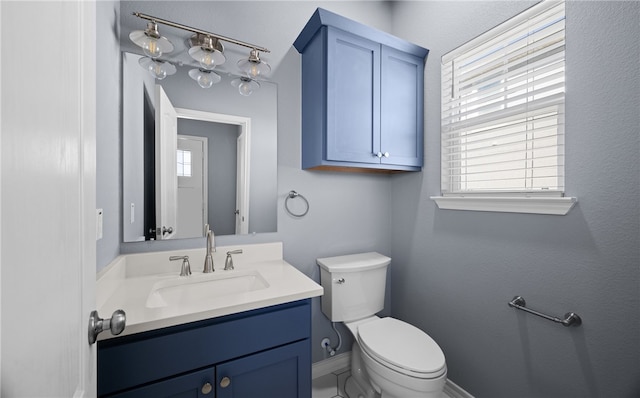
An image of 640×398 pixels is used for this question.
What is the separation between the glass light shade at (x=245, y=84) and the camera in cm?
152

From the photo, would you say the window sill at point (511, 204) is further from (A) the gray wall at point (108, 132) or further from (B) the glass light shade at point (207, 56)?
(A) the gray wall at point (108, 132)

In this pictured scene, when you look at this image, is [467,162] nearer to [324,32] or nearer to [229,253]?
[324,32]

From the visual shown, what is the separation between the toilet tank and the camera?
1.62m

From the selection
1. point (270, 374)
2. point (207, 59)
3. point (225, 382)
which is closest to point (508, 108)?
point (207, 59)

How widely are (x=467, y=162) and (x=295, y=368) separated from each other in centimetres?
145

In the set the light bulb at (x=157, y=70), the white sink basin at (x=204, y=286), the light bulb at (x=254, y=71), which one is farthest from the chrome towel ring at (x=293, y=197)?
the light bulb at (x=157, y=70)

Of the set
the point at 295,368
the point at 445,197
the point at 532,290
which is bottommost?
the point at 295,368

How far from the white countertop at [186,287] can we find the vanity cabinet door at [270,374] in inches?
8.5

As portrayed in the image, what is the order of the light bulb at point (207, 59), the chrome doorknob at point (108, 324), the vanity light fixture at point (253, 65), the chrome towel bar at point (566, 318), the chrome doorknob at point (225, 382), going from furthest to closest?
the vanity light fixture at point (253, 65), the light bulb at point (207, 59), the chrome towel bar at point (566, 318), the chrome doorknob at point (225, 382), the chrome doorknob at point (108, 324)

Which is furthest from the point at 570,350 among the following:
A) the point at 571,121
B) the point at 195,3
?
the point at 195,3

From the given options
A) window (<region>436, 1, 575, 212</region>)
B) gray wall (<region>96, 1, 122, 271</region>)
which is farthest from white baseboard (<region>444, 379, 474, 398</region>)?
gray wall (<region>96, 1, 122, 271</region>)

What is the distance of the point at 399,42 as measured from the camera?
5.50ft

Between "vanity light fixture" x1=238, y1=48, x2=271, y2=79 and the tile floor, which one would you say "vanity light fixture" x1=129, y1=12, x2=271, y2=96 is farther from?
the tile floor

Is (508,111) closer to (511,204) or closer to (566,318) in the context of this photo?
(511,204)
